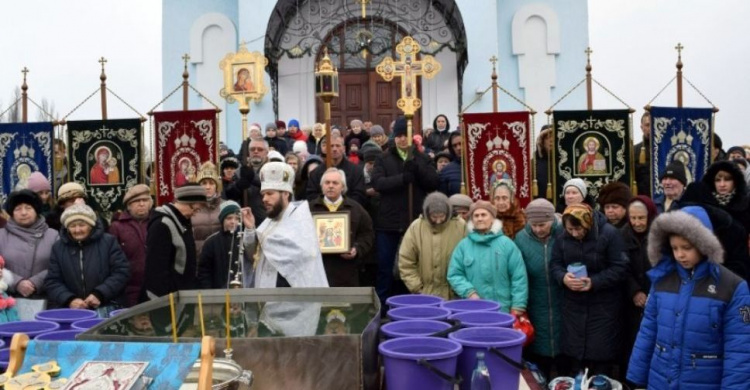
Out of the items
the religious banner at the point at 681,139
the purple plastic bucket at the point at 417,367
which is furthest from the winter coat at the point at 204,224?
the religious banner at the point at 681,139

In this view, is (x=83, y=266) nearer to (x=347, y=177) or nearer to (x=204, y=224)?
(x=204, y=224)

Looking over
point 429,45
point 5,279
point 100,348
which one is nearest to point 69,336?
point 100,348

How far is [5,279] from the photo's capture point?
5547 millimetres

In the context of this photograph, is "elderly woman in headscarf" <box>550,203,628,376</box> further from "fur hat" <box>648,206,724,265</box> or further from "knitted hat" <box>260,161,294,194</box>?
"knitted hat" <box>260,161,294,194</box>

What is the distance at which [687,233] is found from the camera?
4.19m

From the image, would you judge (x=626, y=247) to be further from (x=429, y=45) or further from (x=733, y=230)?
(x=429, y=45)

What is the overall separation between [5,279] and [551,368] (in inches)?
156

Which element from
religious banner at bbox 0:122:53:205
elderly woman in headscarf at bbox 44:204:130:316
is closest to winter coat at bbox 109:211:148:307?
elderly woman in headscarf at bbox 44:204:130:316

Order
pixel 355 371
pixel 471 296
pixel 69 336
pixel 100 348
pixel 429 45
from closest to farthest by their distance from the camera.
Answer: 1. pixel 100 348
2. pixel 355 371
3. pixel 69 336
4. pixel 471 296
5. pixel 429 45

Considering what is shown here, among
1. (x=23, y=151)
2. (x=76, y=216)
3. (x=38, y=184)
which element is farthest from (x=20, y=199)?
(x=23, y=151)

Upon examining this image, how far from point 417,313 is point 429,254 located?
2.24 m

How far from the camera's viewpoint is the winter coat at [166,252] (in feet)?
16.5

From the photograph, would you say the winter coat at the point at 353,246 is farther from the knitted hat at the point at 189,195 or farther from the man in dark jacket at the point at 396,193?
the knitted hat at the point at 189,195

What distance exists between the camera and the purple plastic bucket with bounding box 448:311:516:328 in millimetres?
3450
